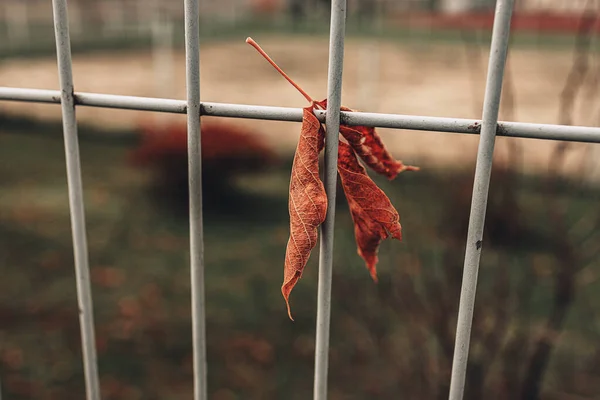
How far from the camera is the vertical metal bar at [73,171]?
0.71 metres

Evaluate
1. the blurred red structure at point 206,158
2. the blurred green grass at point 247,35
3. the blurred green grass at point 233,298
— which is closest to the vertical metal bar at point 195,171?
the blurred green grass at point 233,298

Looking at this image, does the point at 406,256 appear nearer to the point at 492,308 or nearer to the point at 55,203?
the point at 492,308

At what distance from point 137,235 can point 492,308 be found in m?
2.24

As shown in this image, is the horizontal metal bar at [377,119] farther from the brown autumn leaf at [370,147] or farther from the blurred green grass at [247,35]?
the blurred green grass at [247,35]

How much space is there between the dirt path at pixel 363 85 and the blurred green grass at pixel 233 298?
1.78m

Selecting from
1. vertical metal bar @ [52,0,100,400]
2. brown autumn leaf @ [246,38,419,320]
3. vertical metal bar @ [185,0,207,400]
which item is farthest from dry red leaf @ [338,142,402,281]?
vertical metal bar @ [52,0,100,400]

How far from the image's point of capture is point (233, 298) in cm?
322

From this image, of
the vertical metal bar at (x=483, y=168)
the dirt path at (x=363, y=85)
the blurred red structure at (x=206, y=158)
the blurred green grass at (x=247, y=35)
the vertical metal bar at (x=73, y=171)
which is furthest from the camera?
the blurred green grass at (x=247, y=35)

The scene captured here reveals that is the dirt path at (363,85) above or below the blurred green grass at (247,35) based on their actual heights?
below

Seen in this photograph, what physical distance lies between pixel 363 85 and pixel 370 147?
1060 cm

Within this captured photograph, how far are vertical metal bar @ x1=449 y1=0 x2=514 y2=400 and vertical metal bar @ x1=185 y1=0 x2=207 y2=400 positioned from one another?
0.29 m

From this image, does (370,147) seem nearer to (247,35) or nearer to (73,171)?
(73,171)

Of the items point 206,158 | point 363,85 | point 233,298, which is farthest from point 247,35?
point 233,298

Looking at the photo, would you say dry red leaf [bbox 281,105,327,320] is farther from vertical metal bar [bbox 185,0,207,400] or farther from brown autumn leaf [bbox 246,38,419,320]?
vertical metal bar [bbox 185,0,207,400]
